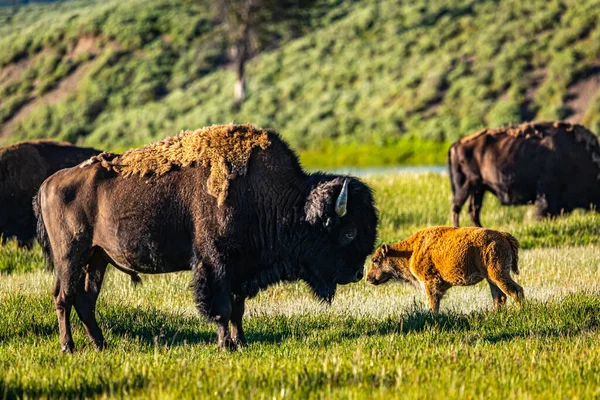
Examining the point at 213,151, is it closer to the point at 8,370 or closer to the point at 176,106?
the point at 8,370

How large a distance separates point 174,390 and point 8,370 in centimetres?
169

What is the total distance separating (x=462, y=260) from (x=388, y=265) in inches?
51.3

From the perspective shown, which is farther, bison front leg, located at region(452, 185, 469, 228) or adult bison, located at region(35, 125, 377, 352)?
bison front leg, located at region(452, 185, 469, 228)

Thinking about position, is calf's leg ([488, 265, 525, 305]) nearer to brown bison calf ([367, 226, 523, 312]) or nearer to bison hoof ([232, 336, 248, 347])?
brown bison calf ([367, 226, 523, 312])

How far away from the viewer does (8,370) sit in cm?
633

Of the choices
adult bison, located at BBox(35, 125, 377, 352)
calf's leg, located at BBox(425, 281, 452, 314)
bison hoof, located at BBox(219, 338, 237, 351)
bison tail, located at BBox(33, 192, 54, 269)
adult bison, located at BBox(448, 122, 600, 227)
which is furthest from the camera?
adult bison, located at BBox(448, 122, 600, 227)

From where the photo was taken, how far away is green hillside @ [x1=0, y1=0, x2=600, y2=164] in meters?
39.3

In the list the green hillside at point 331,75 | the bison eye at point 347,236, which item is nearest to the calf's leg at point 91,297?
the bison eye at point 347,236

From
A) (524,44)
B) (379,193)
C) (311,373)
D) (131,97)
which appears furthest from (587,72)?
(311,373)

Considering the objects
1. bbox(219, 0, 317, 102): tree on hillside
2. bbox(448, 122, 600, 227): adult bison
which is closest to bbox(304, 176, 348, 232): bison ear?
bbox(448, 122, 600, 227): adult bison

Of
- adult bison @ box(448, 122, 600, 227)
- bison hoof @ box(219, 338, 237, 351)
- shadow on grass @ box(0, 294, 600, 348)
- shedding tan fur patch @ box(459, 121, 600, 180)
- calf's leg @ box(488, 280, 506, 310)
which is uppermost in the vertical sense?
bison hoof @ box(219, 338, 237, 351)

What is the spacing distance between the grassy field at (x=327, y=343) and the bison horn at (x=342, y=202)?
1121mm

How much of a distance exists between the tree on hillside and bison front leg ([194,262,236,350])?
44979mm

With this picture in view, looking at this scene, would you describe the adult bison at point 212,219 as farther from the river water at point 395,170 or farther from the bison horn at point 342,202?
the river water at point 395,170
